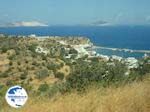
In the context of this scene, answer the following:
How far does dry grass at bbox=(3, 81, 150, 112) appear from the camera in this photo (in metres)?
4.50

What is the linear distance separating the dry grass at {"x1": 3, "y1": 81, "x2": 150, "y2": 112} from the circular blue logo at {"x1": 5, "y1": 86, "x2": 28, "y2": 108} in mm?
285

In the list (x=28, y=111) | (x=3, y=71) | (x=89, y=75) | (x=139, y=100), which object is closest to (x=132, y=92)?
(x=139, y=100)

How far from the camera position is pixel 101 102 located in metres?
4.67

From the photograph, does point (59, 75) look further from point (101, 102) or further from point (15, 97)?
point (15, 97)

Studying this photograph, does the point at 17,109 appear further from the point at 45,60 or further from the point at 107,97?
the point at 45,60

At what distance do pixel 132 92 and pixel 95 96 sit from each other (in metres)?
0.45

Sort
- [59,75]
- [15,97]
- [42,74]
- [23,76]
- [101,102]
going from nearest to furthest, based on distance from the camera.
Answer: [15,97] < [101,102] < [23,76] < [42,74] < [59,75]

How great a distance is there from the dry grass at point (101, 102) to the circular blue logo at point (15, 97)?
11.2 inches

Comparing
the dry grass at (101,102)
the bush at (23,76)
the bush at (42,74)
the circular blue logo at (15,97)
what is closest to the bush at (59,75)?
the bush at (42,74)

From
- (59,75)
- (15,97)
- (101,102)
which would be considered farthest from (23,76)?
(15,97)

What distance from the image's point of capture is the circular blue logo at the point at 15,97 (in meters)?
4.36

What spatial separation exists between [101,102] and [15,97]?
0.98 m

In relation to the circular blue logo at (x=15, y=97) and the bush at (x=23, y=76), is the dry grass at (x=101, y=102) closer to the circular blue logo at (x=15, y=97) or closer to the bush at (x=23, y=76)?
the circular blue logo at (x=15, y=97)

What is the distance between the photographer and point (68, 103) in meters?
4.77
